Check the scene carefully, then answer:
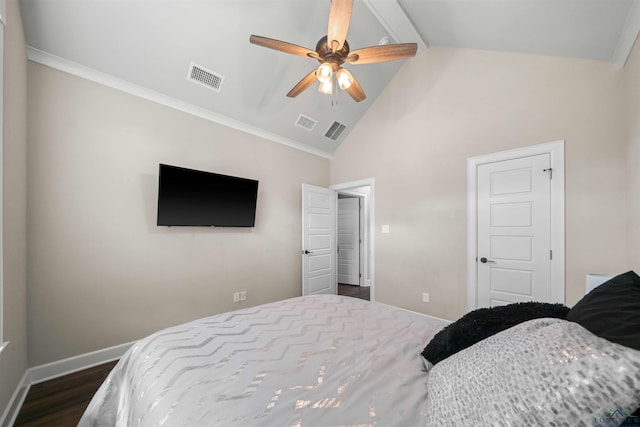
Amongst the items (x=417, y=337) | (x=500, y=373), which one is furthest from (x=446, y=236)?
(x=500, y=373)

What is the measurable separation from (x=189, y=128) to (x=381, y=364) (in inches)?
119

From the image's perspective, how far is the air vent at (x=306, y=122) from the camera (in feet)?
11.8

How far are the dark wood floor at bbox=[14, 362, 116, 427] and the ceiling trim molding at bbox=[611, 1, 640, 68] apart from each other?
460 centimetres

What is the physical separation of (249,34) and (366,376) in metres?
3.01

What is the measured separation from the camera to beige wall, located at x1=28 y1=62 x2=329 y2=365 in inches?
80.4

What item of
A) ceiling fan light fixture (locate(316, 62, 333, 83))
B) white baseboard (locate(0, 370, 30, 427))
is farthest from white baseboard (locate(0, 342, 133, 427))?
ceiling fan light fixture (locate(316, 62, 333, 83))

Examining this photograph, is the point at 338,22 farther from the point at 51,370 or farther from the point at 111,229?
the point at 51,370

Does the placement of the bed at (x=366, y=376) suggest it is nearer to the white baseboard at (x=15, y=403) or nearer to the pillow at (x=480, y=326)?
the pillow at (x=480, y=326)

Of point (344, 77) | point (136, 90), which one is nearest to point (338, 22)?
point (344, 77)

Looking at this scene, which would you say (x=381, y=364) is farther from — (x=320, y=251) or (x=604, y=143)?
(x=320, y=251)

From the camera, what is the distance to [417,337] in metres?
1.29

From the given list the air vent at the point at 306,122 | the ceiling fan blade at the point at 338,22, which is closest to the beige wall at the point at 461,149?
the air vent at the point at 306,122

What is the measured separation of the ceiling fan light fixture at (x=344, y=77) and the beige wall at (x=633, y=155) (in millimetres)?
2055

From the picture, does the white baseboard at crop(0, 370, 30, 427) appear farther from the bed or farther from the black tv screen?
the black tv screen
